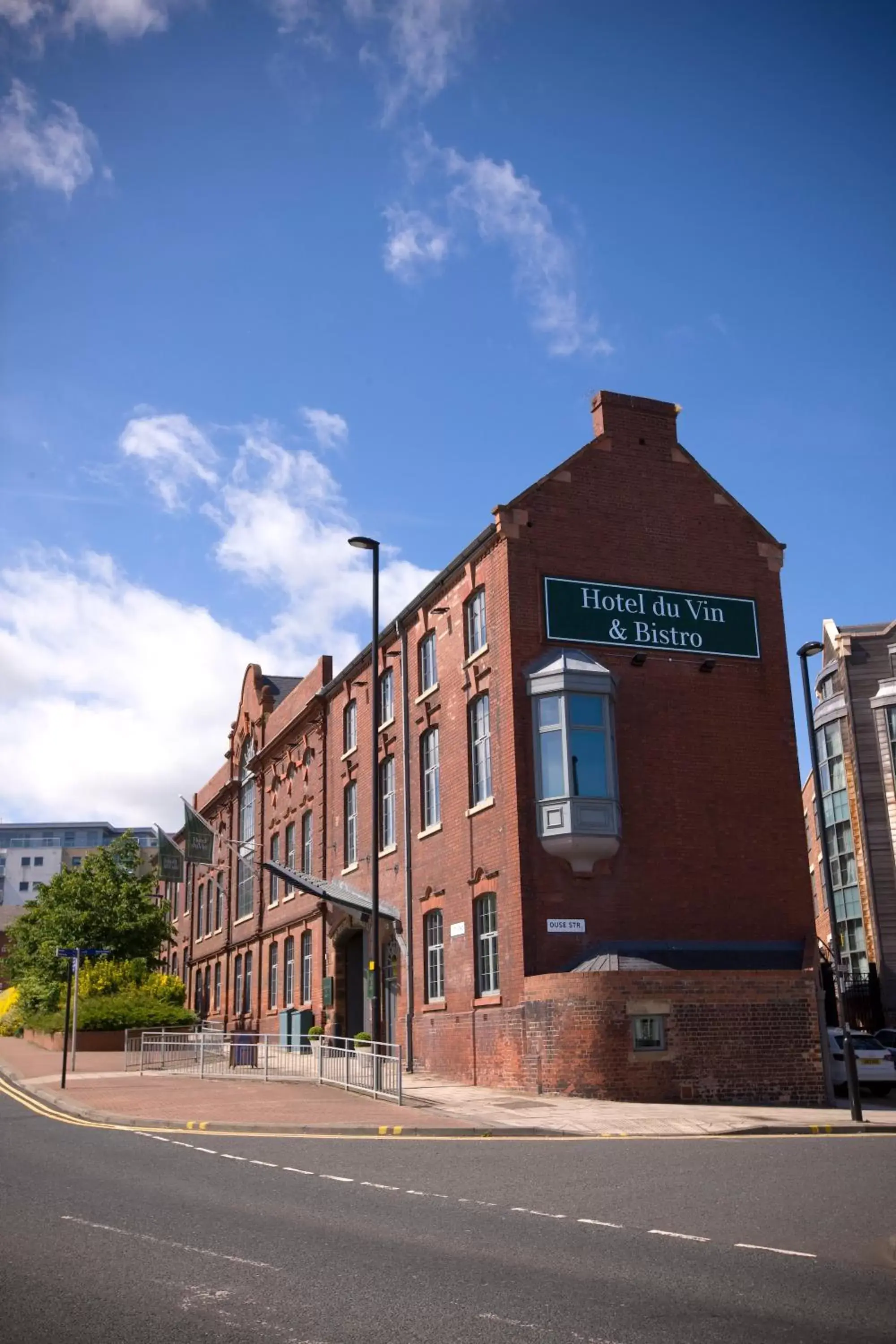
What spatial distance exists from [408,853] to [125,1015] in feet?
45.3

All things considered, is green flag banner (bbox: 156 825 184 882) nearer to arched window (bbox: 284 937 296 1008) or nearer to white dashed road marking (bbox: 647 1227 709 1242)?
arched window (bbox: 284 937 296 1008)

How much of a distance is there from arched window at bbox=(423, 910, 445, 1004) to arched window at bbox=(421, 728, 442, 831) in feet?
7.14

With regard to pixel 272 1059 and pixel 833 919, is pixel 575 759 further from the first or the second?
pixel 272 1059

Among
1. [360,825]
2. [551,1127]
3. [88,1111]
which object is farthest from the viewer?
[360,825]

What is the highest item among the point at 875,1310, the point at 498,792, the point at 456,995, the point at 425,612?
the point at 425,612

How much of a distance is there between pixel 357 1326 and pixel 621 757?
1923 cm

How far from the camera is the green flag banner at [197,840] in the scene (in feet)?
134

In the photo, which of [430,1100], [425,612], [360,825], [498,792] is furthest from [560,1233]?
[360,825]

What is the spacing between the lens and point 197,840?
136 feet

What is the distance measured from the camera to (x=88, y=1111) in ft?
65.5

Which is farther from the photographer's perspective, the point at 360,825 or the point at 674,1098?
the point at 360,825

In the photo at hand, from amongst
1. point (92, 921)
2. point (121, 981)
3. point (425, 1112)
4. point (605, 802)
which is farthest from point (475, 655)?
point (92, 921)

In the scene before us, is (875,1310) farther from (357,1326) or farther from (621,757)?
(621,757)

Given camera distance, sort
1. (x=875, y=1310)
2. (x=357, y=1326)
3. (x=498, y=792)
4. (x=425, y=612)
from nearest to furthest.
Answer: (x=357, y=1326) → (x=875, y=1310) → (x=498, y=792) → (x=425, y=612)
